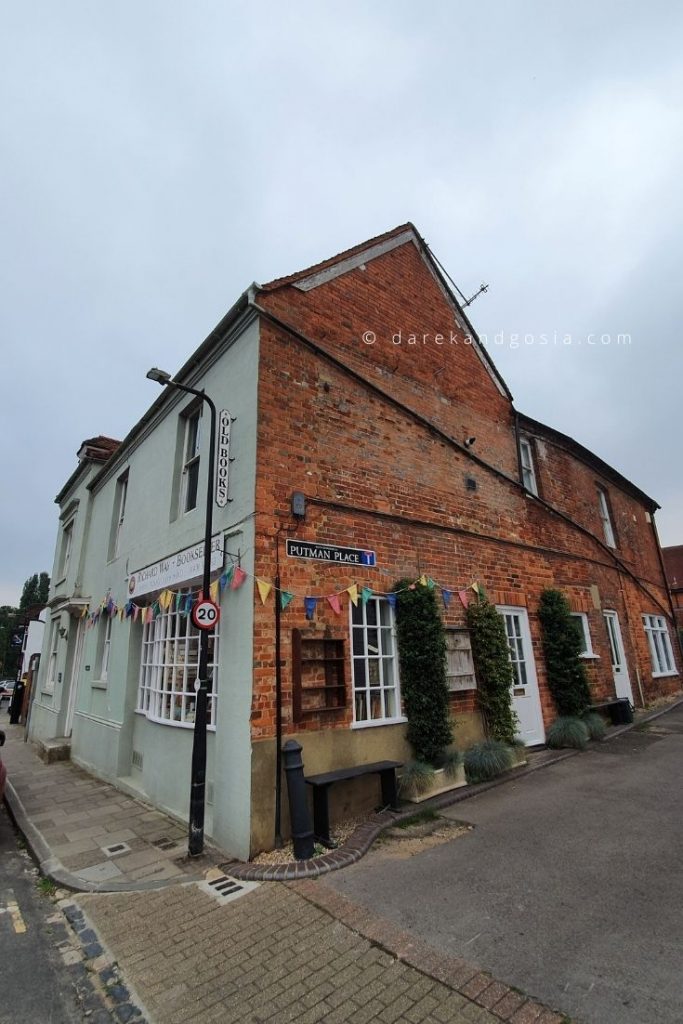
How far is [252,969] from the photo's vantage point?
3.31 metres

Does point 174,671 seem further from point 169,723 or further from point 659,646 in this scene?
point 659,646

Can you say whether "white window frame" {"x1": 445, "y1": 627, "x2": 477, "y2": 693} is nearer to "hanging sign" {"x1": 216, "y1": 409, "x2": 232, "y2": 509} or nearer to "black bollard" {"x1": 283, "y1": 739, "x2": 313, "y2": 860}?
"black bollard" {"x1": 283, "y1": 739, "x2": 313, "y2": 860}

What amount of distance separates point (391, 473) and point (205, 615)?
3730 millimetres

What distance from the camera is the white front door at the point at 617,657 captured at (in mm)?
11781

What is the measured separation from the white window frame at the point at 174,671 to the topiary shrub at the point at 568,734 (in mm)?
6270

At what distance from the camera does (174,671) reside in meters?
7.40

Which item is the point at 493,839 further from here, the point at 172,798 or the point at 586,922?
the point at 172,798

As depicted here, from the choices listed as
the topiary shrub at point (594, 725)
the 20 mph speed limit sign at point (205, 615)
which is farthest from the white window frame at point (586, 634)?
the 20 mph speed limit sign at point (205, 615)

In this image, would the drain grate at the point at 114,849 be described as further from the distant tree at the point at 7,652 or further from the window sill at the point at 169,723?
the distant tree at the point at 7,652

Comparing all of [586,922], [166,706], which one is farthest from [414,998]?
[166,706]

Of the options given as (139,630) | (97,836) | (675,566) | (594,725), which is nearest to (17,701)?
(139,630)

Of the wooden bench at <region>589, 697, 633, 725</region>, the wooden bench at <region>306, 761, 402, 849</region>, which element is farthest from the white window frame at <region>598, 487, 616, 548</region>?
the wooden bench at <region>306, 761, 402, 849</region>

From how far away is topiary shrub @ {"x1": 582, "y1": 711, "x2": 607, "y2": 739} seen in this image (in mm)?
9250

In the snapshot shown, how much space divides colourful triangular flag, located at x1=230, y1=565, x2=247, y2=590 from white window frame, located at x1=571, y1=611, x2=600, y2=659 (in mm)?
7850
